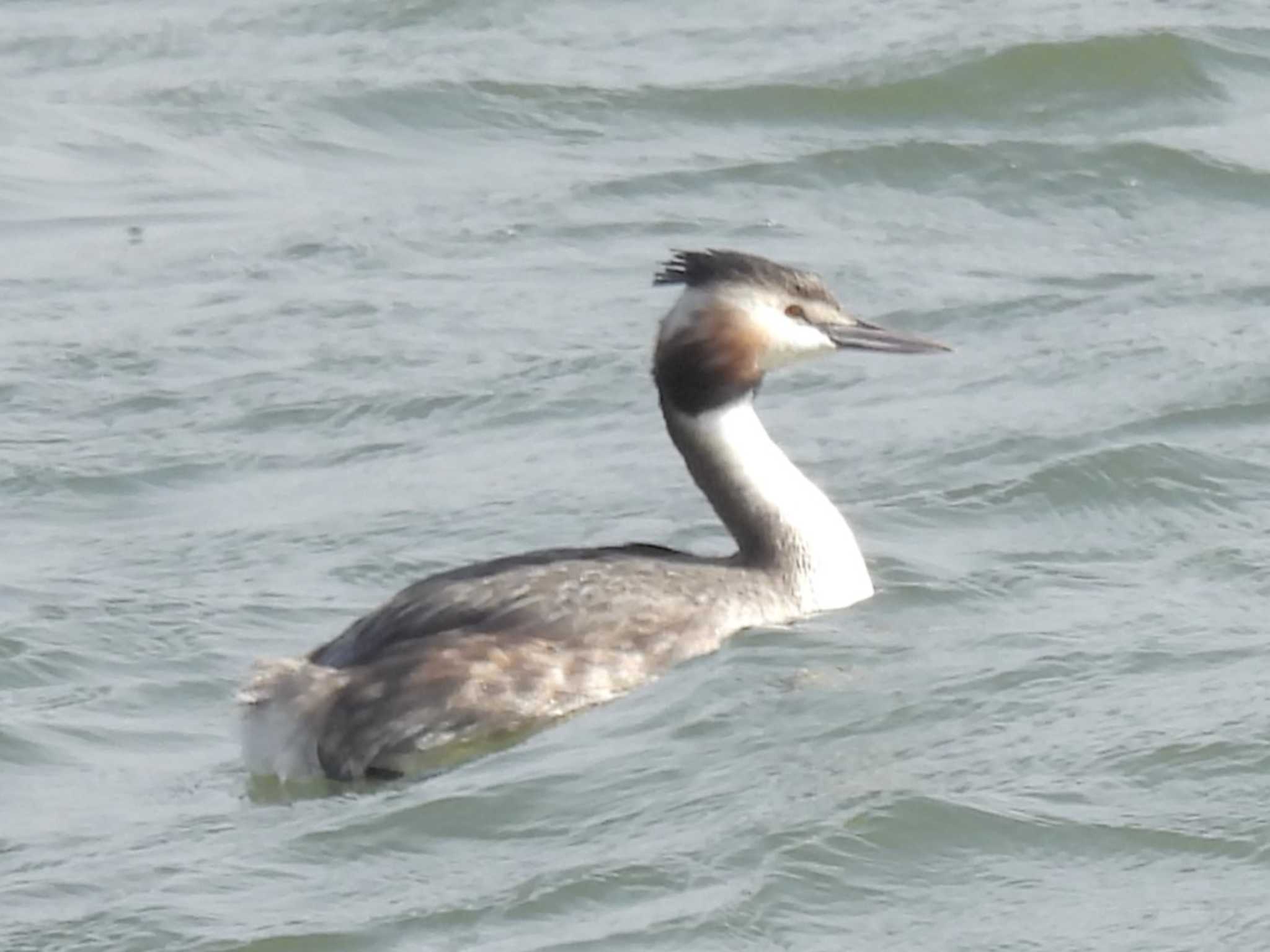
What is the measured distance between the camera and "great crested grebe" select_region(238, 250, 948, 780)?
27.1 feet

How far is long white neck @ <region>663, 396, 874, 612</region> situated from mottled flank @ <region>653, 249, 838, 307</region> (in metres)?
0.34

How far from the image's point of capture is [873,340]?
30.8 feet

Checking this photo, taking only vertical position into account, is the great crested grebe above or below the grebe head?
below

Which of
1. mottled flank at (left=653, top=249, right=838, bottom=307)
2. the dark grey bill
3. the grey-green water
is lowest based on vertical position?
the grey-green water

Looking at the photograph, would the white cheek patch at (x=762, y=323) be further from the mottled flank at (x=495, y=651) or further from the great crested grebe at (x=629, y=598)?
the mottled flank at (x=495, y=651)


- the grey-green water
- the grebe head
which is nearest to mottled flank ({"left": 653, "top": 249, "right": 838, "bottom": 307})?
the grebe head

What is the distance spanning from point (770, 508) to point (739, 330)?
479 mm

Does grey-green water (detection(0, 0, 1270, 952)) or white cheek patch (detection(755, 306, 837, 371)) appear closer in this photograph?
grey-green water (detection(0, 0, 1270, 952))

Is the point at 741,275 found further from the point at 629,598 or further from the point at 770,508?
the point at 629,598

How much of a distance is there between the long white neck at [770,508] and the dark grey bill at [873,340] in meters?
0.31

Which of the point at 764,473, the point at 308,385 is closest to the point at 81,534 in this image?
the point at 308,385

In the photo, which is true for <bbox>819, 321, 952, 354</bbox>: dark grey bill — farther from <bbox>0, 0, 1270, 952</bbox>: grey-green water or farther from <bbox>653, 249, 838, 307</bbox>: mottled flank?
<bbox>0, 0, 1270, 952</bbox>: grey-green water

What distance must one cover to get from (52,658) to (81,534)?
1155mm

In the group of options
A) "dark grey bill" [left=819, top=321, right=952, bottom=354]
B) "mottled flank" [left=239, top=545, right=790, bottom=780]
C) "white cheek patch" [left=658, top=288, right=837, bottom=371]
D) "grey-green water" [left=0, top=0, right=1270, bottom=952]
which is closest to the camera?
"grey-green water" [left=0, top=0, right=1270, bottom=952]
